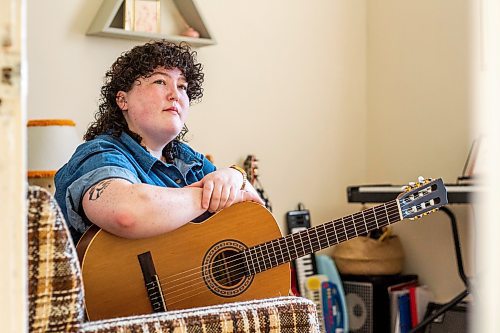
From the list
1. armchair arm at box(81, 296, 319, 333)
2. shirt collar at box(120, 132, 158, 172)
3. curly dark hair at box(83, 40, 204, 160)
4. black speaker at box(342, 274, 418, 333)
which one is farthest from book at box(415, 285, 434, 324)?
armchair arm at box(81, 296, 319, 333)

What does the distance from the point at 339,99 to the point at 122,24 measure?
1.44m

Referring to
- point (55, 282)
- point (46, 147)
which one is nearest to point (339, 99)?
point (46, 147)

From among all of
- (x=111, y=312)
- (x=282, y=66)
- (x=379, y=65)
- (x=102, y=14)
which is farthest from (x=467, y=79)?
(x=111, y=312)

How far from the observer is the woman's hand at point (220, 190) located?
6.56 feet

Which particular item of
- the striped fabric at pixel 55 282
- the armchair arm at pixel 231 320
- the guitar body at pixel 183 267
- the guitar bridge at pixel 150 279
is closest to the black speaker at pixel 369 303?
the guitar body at pixel 183 267

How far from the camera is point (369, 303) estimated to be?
3.77 m

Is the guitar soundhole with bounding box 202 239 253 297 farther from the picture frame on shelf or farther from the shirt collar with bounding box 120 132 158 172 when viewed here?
the picture frame on shelf

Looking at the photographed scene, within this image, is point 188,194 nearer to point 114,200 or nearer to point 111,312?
point 114,200

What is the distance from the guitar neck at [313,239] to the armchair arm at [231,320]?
76cm

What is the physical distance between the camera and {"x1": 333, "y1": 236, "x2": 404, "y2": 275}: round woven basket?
385cm

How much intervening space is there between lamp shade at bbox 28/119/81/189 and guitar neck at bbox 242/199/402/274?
36.9 inches

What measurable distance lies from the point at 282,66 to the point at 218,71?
0.44 m

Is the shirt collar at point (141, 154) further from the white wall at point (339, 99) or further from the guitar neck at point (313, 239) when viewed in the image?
the white wall at point (339, 99)

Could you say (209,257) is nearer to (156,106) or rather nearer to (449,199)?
(156,106)
